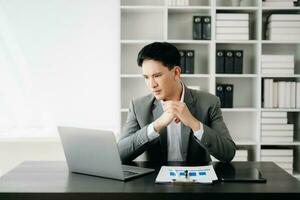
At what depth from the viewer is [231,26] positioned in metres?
3.54

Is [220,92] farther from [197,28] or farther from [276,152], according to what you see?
[276,152]

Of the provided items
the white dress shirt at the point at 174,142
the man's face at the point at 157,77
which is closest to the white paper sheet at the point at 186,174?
the white dress shirt at the point at 174,142

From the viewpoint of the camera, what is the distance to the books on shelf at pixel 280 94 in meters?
3.61

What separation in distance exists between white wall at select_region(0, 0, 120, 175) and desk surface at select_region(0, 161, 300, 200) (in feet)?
6.77

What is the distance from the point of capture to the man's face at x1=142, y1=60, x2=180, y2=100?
2.08m

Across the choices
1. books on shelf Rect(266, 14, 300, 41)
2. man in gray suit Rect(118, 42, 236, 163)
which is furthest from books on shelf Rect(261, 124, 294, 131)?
man in gray suit Rect(118, 42, 236, 163)

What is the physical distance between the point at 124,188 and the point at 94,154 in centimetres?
23

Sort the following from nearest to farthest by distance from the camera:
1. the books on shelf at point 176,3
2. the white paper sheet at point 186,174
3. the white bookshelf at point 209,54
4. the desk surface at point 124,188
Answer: the desk surface at point 124,188 < the white paper sheet at point 186,174 < the books on shelf at point 176,3 < the white bookshelf at point 209,54

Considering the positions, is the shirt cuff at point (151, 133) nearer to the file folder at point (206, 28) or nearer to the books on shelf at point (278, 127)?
the file folder at point (206, 28)

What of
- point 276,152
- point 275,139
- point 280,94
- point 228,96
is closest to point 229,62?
point 228,96

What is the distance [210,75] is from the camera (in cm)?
357

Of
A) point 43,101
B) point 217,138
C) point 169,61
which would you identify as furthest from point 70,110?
point 217,138

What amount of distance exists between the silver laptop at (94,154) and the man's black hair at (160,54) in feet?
2.06

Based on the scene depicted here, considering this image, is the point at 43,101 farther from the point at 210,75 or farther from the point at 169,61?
the point at 169,61
